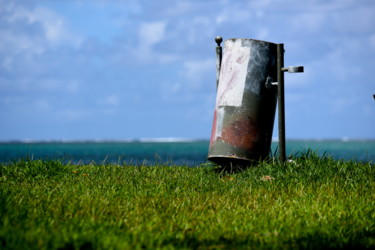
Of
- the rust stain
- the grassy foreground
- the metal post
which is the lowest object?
the grassy foreground

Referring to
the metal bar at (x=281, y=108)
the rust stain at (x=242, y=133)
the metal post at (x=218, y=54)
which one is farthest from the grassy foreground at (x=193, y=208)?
the metal post at (x=218, y=54)

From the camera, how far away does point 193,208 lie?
595 cm

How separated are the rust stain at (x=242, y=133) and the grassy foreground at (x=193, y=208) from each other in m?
0.45

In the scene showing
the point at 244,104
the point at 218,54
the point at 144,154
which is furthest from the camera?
the point at 144,154

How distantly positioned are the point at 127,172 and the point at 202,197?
265 centimetres

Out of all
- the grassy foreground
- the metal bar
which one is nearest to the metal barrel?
the metal bar

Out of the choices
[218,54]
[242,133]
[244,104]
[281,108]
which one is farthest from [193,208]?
[218,54]

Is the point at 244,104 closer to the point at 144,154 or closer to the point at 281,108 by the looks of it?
the point at 281,108

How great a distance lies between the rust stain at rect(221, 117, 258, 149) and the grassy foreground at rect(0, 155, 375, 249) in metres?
0.45

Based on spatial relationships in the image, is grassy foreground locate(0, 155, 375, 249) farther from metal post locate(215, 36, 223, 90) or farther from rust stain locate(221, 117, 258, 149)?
metal post locate(215, 36, 223, 90)

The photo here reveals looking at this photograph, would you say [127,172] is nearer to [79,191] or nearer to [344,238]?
[79,191]

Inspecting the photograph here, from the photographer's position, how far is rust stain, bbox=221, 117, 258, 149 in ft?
28.5

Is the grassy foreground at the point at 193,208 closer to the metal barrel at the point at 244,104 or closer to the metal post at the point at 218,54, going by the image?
the metal barrel at the point at 244,104

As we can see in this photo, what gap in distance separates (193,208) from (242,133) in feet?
9.75
